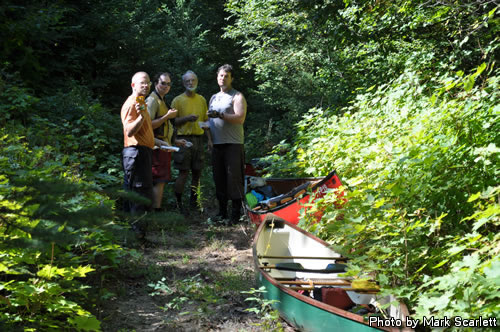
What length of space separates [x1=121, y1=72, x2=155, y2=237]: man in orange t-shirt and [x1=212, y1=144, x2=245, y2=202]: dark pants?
181 cm

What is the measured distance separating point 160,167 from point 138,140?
1.31 metres

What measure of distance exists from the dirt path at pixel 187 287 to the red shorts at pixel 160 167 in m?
0.85

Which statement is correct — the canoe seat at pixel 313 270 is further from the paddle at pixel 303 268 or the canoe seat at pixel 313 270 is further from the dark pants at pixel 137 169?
the dark pants at pixel 137 169

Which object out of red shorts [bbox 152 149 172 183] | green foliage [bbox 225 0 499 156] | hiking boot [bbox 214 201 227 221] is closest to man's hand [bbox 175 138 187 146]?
red shorts [bbox 152 149 172 183]

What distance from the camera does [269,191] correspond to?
25.0ft

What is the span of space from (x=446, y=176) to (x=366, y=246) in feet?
3.22

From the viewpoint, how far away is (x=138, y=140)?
17.5 ft

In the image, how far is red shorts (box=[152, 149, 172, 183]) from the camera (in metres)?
6.61

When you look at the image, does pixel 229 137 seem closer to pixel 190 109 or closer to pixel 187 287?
pixel 190 109

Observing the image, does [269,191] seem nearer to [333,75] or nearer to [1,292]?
[1,292]

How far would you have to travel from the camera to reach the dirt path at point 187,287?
3.94 m

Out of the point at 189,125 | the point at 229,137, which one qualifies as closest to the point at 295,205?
the point at 229,137

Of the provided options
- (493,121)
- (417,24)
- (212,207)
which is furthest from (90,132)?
(493,121)

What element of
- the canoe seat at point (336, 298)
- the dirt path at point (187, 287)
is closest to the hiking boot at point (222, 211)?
the dirt path at point (187, 287)
